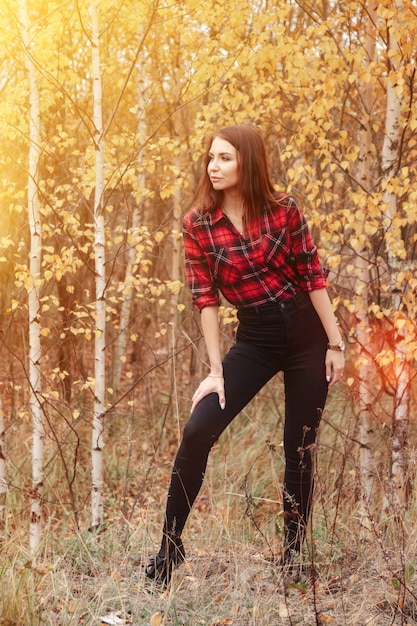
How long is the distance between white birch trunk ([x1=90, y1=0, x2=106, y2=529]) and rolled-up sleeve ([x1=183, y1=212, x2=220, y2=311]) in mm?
1420

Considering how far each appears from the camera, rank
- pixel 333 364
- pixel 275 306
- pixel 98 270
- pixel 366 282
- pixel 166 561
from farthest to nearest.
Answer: pixel 366 282, pixel 98 270, pixel 333 364, pixel 275 306, pixel 166 561

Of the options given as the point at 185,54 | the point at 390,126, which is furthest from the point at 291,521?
the point at 185,54

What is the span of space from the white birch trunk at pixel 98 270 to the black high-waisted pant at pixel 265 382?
1623mm

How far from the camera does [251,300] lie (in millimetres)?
2980

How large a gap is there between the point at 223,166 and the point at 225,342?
4.86 m

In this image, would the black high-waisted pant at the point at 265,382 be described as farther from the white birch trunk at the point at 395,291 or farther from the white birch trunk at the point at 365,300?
Answer: the white birch trunk at the point at 365,300

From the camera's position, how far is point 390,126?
14.9ft

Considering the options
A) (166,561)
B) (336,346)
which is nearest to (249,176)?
(336,346)

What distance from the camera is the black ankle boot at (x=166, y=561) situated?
2836 millimetres

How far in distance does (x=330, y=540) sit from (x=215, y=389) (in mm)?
1081

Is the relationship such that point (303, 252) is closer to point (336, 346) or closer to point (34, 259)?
point (336, 346)

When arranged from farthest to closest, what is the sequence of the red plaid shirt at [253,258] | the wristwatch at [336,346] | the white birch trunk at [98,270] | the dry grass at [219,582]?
the white birch trunk at [98,270] → the wristwatch at [336,346] → the red plaid shirt at [253,258] → the dry grass at [219,582]

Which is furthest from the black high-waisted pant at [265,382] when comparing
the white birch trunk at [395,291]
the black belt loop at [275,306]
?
the white birch trunk at [395,291]

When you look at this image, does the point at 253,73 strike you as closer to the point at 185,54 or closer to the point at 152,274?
the point at 185,54
